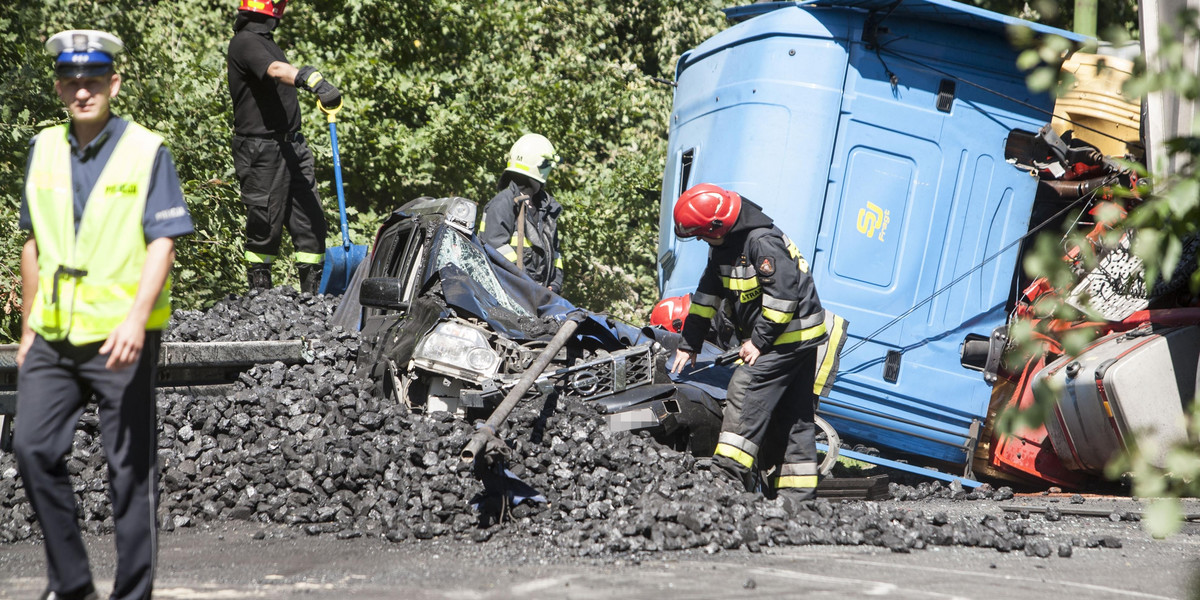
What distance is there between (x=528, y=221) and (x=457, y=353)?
8.31 ft

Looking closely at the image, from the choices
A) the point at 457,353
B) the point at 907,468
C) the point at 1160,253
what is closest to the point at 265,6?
the point at 457,353

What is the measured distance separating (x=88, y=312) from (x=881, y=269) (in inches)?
226

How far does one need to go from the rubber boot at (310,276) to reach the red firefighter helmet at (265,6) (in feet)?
5.62

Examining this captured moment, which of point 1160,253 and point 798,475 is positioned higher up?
point 1160,253

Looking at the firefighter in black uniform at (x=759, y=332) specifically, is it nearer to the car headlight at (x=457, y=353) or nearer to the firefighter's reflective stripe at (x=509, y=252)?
the car headlight at (x=457, y=353)

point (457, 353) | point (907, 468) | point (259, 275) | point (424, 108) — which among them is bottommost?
point (907, 468)

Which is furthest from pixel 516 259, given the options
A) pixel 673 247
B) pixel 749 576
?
pixel 749 576

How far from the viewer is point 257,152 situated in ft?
23.7

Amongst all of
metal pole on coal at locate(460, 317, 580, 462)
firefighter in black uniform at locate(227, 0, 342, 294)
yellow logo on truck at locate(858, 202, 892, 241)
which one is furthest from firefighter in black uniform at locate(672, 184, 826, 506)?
firefighter in black uniform at locate(227, 0, 342, 294)

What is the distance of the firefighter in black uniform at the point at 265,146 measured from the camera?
7.19 m

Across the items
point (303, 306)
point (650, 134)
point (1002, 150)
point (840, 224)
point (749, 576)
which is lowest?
point (749, 576)

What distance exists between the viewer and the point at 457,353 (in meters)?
5.54

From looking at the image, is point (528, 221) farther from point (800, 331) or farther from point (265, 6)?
point (800, 331)

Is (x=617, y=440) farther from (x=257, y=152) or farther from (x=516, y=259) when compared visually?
(x=257, y=152)
